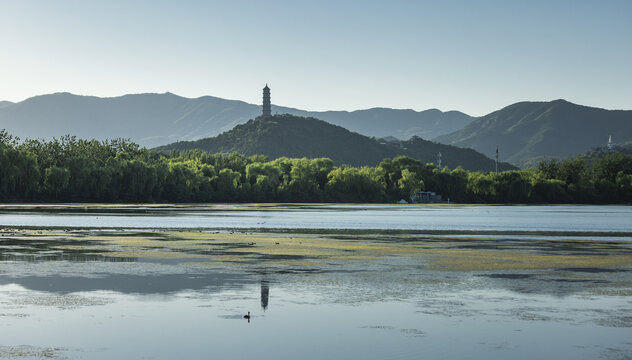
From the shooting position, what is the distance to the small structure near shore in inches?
7082

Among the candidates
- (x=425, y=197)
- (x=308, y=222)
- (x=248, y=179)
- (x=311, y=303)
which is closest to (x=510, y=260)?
(x=311, y=303)

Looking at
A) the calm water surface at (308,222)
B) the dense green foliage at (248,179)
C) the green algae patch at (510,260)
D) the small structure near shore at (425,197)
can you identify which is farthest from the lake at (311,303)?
the small structure near shore at (425,197)

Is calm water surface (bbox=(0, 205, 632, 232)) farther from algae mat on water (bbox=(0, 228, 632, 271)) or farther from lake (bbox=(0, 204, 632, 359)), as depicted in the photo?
lake (bbox=(0, 204, 632, 359))

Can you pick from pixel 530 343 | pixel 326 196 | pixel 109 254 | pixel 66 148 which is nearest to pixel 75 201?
pixel 66 148

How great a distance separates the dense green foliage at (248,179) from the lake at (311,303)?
95456mm

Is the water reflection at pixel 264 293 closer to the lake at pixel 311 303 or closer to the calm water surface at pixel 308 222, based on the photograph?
the lake at pixel 311 303

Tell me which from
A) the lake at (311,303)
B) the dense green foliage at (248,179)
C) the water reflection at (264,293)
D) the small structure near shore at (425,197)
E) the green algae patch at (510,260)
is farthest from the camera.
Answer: the small structure near shore at (425,197)

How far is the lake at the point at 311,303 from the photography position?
1446 centimetres

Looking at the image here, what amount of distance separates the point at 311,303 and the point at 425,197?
16585 centimetres

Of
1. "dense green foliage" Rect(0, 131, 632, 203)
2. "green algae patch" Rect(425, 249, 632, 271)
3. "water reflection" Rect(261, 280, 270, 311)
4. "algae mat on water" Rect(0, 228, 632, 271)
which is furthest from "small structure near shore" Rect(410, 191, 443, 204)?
"water reflection" Rect(261, 280, 270, 311)

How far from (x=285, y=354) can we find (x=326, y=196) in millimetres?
158978

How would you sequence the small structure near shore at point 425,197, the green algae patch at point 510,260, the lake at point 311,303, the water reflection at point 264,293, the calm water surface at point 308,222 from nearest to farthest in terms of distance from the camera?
the lake at point 311,303, the water reflection at point 264,293, the green algae patch at point 510,260, the calm water surface at point 308,222, the small structure near shore at point 425,197

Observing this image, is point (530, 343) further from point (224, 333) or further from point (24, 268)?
point (24, 268)

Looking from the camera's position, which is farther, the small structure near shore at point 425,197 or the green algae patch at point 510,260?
the small structure near shore at point 425,197
